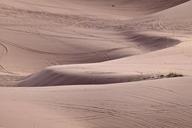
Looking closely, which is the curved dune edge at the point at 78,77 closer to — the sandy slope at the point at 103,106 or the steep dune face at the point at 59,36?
the sandy slope at the point at 103,106

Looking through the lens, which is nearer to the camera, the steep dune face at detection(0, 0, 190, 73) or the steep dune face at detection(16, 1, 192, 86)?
the steep dune face at detection(16, 1, 192, 86)

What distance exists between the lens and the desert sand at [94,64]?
7.35m

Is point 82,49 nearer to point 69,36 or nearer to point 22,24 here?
point 69,36

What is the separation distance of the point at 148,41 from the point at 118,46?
0.90 metres

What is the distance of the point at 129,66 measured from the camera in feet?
40.0

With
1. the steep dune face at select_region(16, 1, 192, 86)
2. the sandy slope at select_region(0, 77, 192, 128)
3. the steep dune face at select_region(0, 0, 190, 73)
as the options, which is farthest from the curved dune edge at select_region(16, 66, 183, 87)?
the steep dune face at select_region(0, 0, 190, 73)

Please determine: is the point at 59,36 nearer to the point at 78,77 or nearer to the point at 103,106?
the point at 78,77

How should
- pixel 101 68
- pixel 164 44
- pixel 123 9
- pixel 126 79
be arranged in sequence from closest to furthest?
pixel 126 79, pixel 101 68, pixel 164 44, pixel 123 9

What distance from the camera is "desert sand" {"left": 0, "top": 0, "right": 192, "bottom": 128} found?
24.1ft

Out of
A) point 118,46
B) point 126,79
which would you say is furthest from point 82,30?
point 126,79

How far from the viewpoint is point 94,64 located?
1291 centimetres

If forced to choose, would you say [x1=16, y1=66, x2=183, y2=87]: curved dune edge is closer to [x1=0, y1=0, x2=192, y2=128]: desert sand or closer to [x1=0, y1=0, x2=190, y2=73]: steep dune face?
[x1=0, y1=0, x2=192, y2=128]: desert sand

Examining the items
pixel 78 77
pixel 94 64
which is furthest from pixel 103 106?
pixel 94 64

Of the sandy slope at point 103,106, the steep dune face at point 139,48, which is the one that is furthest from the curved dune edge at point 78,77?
the sandy slope at point 103,106
